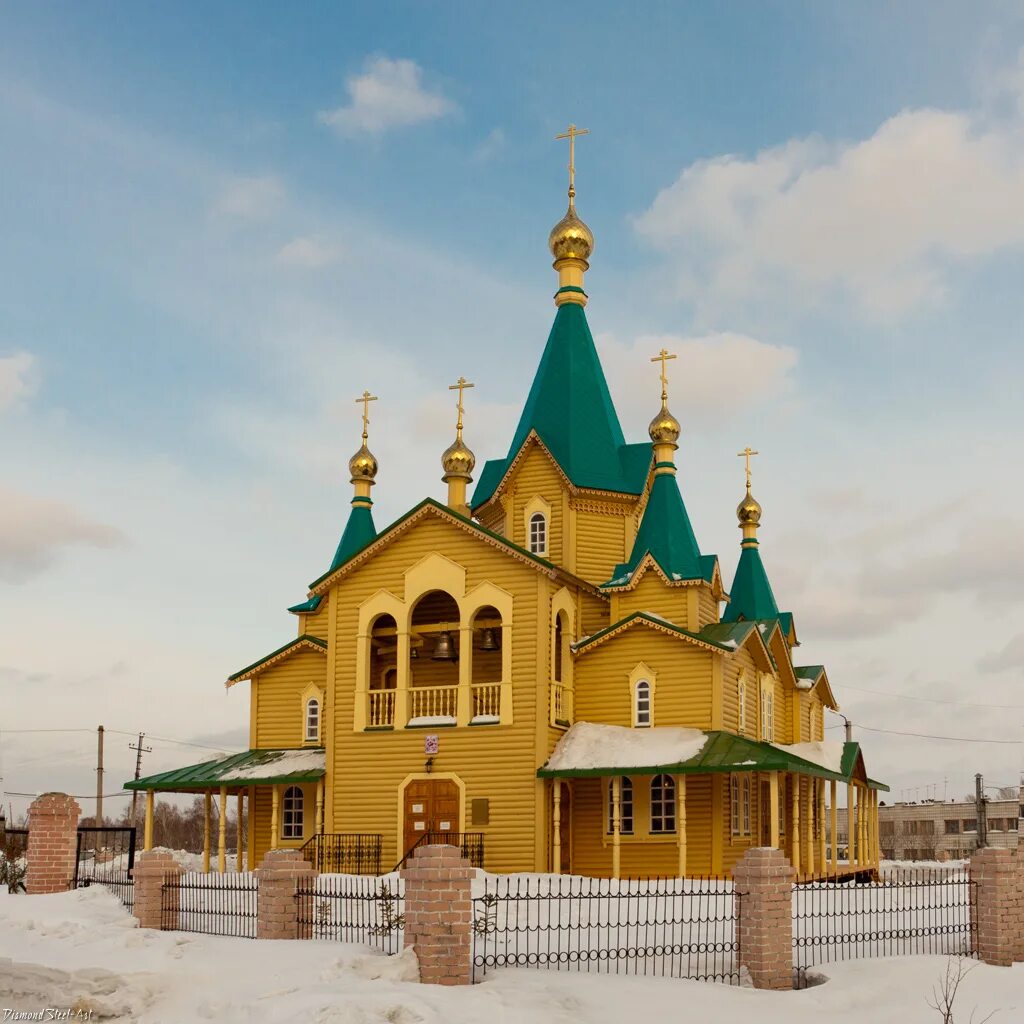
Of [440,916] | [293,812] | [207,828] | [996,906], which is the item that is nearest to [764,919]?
[440,916]

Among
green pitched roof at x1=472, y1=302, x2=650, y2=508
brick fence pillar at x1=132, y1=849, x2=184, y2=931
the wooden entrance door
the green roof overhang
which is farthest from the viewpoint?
green pitched roof at x1=472, y1=302, x2=650, y2=508

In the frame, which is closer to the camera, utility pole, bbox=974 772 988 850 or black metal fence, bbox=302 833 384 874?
black metal fence, bbox=302 833 384 874

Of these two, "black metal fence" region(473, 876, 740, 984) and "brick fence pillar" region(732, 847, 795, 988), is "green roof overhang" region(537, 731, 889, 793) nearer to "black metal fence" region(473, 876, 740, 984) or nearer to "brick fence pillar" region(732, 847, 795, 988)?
"black metal fence" region(473, 876, 740, 984)

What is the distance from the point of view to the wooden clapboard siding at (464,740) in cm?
2319

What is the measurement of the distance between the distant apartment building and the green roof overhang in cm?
5236

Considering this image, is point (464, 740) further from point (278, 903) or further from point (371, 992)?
point (371, 992)

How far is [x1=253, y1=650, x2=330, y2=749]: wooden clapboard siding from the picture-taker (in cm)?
2786

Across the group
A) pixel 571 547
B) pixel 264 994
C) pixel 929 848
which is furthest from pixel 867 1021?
pixel 929 848

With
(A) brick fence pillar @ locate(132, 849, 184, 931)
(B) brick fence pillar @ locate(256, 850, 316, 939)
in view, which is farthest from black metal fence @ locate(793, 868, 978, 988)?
(A) brick fence pillar @ locate(132, 849, 184, 931)

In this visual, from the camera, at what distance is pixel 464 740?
2380 centimetres

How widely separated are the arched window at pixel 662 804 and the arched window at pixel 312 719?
25.8 ft

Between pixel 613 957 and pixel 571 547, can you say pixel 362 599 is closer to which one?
pixel 571 547

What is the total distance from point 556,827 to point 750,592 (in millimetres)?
10298

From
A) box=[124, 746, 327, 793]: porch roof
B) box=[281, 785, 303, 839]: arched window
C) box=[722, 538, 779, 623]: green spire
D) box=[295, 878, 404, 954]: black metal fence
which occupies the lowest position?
box=[295, 878, 404, 954]: black metal fence
